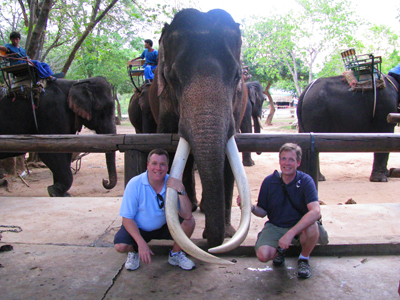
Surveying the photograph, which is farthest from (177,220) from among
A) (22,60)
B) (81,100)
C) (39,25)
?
(39,25)

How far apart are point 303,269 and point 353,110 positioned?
511 cm

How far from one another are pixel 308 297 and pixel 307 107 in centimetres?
550

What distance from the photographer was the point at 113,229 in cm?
340

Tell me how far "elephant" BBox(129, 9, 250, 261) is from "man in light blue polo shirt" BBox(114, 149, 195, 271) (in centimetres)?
15

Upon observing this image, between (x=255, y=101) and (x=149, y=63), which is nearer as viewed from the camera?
(x=149, y=63)

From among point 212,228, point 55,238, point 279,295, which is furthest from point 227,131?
point 55,238

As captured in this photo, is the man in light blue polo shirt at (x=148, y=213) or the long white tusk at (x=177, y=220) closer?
the long white tusk at (x=177, y=220)

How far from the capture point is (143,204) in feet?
8.03

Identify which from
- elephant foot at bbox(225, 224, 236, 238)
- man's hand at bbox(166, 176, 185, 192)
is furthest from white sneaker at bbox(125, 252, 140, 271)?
elephant foot at bbox(225, 224, 236, 238)

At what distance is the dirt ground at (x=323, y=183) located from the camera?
5695mm

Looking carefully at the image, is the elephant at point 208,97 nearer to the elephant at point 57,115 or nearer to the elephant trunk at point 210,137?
the elephant trunk at point 210,137

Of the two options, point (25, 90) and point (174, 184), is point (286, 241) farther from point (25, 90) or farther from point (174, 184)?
point (25, 90)

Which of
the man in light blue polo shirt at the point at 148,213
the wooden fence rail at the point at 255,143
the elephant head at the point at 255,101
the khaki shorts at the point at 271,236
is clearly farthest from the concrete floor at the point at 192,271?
the elephant head at the point at 255,101

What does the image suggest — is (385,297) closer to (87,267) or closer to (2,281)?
(87,267)
